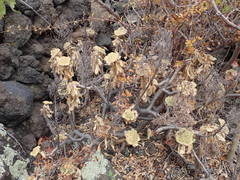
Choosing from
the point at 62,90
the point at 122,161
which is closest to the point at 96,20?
the point at 62,90

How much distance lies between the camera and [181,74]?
295 centimetres

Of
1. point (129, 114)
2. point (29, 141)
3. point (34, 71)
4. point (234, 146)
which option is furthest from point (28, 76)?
point (234, 146)

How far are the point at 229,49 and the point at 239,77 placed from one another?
2.23 feet

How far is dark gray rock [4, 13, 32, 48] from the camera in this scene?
323 centimetres

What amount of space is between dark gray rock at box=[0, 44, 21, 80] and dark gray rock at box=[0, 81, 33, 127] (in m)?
0.10

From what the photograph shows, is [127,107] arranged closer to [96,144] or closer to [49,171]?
[96,144]

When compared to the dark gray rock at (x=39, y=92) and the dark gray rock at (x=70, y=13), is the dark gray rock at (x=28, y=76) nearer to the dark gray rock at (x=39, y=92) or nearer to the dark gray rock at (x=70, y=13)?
the dark gray rock at (x=39, y=92)

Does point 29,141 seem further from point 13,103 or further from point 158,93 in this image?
point 158,93

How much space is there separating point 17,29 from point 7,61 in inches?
14.0

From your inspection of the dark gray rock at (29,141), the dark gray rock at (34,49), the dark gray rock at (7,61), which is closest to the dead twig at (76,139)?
the dark gray rock at (29,141)

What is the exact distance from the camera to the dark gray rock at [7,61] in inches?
123

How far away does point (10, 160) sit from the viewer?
284 centimetres

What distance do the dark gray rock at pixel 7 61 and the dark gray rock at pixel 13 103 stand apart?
0.10 metres

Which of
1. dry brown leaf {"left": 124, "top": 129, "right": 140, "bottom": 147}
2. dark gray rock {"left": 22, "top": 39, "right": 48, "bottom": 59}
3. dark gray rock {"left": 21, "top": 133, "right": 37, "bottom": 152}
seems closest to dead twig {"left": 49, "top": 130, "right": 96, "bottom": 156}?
dry brown leaf {"left": 124, "top": 129, "right": 140, "bottom": 147}
